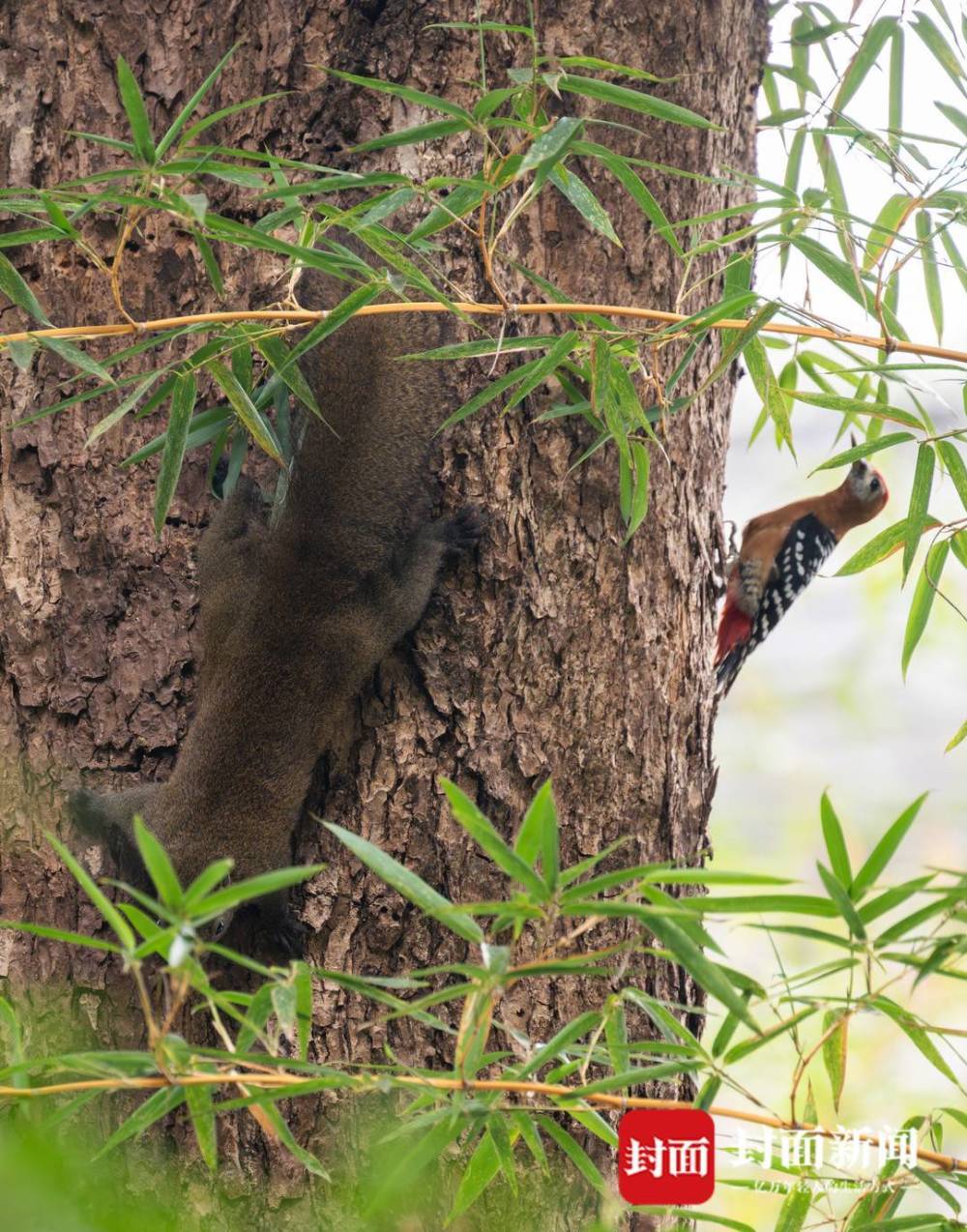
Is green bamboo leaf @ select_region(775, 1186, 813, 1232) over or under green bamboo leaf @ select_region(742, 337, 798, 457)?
under

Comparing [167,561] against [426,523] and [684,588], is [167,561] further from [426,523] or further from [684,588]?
[684,588]

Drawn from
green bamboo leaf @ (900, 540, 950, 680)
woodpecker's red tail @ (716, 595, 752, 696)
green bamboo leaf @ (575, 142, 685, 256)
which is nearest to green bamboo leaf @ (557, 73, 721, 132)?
green bamboo leaf @ (575, 142, 685, 256)

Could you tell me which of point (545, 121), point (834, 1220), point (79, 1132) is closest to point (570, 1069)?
Result: point (834, 1220)

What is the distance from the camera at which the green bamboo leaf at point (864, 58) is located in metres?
2.08

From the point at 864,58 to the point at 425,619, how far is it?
1.29 metres

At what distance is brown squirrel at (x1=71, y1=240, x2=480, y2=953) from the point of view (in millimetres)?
2059

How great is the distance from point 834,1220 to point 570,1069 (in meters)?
0.42

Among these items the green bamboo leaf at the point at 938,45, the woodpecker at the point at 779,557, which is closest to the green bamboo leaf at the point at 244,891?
the green bamboo leaf at the point at 938,45

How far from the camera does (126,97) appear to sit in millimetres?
1359

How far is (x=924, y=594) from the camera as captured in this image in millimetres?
1907

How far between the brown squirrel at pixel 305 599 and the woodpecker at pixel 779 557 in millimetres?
1563

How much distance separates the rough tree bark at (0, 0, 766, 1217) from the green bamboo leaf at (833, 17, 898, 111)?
1.11 ft

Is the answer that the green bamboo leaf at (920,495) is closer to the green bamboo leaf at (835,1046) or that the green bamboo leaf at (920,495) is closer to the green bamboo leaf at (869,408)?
the green bamboo leaf at (869,408)

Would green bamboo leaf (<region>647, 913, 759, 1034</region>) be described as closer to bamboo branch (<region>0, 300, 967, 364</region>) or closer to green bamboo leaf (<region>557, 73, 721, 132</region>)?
bamboo branch (<region>0, 300, 967, 364</region>)
